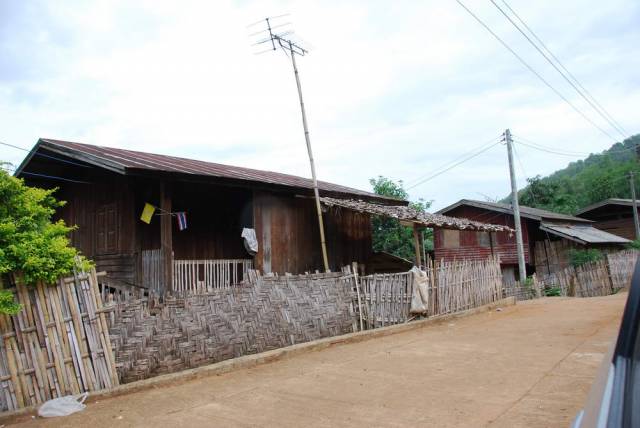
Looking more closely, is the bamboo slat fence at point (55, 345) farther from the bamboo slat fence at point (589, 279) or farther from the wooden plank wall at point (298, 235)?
the bamboo slat fence at point (589, 279)

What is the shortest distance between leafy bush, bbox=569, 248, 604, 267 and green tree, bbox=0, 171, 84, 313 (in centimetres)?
2274

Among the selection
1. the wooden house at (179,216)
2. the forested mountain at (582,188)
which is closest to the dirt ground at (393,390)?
the wooden house at (179,216)

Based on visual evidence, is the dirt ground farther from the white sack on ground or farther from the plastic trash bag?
the white sack on ground

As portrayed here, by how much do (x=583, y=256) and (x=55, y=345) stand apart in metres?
23.7

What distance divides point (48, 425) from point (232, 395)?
178 cm

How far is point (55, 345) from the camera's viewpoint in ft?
17.5

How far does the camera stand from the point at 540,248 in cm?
2638

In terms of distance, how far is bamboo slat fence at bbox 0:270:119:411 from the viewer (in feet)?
16.4

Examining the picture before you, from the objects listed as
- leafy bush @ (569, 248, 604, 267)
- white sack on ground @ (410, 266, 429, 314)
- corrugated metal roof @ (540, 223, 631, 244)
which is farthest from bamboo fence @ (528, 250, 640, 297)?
white sack on ground @ (410, 266, 429, 314)

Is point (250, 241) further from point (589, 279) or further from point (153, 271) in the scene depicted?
point (589, 279)

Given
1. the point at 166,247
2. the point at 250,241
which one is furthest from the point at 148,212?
the point at 250,241

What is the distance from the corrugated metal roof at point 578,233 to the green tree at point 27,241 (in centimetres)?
2347

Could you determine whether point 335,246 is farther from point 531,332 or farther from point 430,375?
point 430,375

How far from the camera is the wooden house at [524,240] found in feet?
83.6
